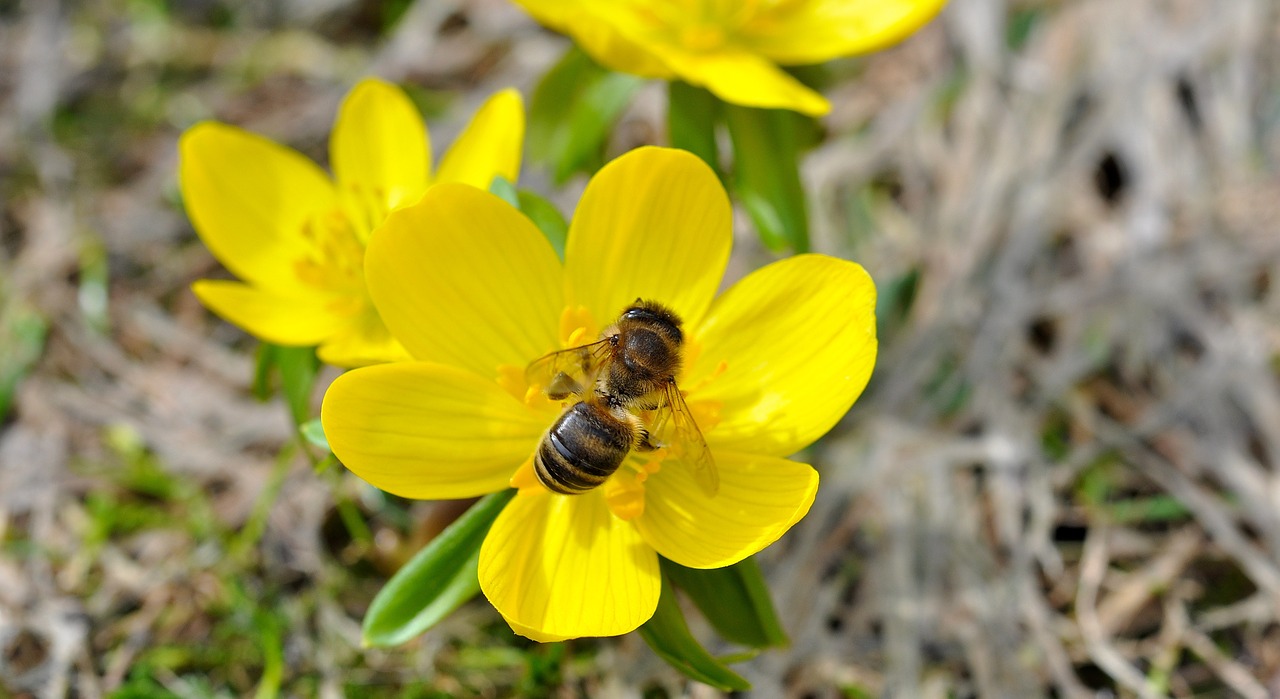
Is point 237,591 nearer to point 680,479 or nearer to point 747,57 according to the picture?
point 680,479

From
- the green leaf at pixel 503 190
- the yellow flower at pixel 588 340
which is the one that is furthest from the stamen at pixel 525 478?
the green leaf at pixel 503 190

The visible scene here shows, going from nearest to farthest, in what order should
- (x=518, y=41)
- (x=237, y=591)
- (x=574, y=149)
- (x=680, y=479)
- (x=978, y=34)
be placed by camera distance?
(x=680, y=479), (x=574, y=149), (x=237, y=591), (x=978, y=34), (x=518, y=41)

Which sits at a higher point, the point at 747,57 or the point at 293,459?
the point at 747,57

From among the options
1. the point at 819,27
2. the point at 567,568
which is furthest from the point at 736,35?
the point at 567,568

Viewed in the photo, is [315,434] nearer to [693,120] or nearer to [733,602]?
[733,602]

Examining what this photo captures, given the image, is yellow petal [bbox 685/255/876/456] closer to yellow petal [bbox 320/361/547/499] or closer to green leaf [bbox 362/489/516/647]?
yellow petal [bbox 320/361/547/499]

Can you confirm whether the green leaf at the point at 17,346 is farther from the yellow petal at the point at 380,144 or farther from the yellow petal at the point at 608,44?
the yellow petal at the point at 608,44

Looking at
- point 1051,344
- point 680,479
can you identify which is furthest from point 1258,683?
point 680,479
